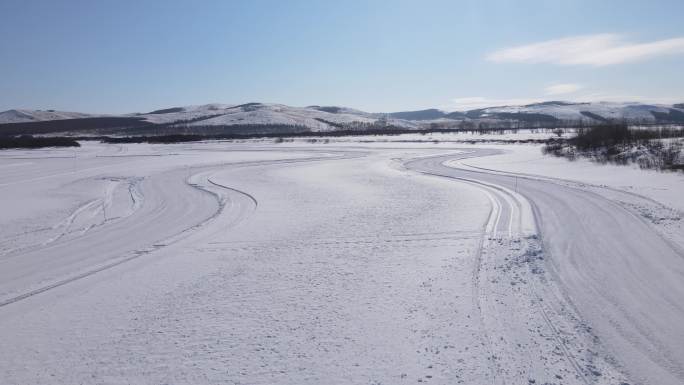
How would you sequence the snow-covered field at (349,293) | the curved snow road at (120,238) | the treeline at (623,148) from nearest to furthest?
1. the snow-covered field at (349,293)
2. the curved snow road at (120,238)
3. the treeline at (623,148)

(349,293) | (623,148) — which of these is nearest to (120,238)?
(349,293)

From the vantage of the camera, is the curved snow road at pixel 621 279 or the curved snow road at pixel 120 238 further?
the curved snow road at pixel 120 238

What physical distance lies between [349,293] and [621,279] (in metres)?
4.42

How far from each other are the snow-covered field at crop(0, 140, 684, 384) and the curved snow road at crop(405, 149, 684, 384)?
33mm

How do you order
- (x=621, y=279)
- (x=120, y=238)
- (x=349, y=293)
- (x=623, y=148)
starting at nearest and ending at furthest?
(x=349, y=293) < (x=621, y=279) < (x=120, y=238) < (x=623, y=148)

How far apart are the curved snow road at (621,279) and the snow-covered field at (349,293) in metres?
0.03

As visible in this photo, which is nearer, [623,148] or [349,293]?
[349,293]

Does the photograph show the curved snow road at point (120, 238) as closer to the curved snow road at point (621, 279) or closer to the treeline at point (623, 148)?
the curved snow road at point (621, 279)

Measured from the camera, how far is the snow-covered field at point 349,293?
5.05m

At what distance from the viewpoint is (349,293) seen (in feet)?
23.8

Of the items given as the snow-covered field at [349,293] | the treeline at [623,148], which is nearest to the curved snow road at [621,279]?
the snow-covered field at [349,293]

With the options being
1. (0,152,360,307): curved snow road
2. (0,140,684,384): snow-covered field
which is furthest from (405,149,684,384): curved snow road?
(0,152,360,307): curved snow road

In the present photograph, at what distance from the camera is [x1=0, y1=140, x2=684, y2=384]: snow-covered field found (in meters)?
5.05

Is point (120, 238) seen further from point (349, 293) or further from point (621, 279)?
point (621, 279)
